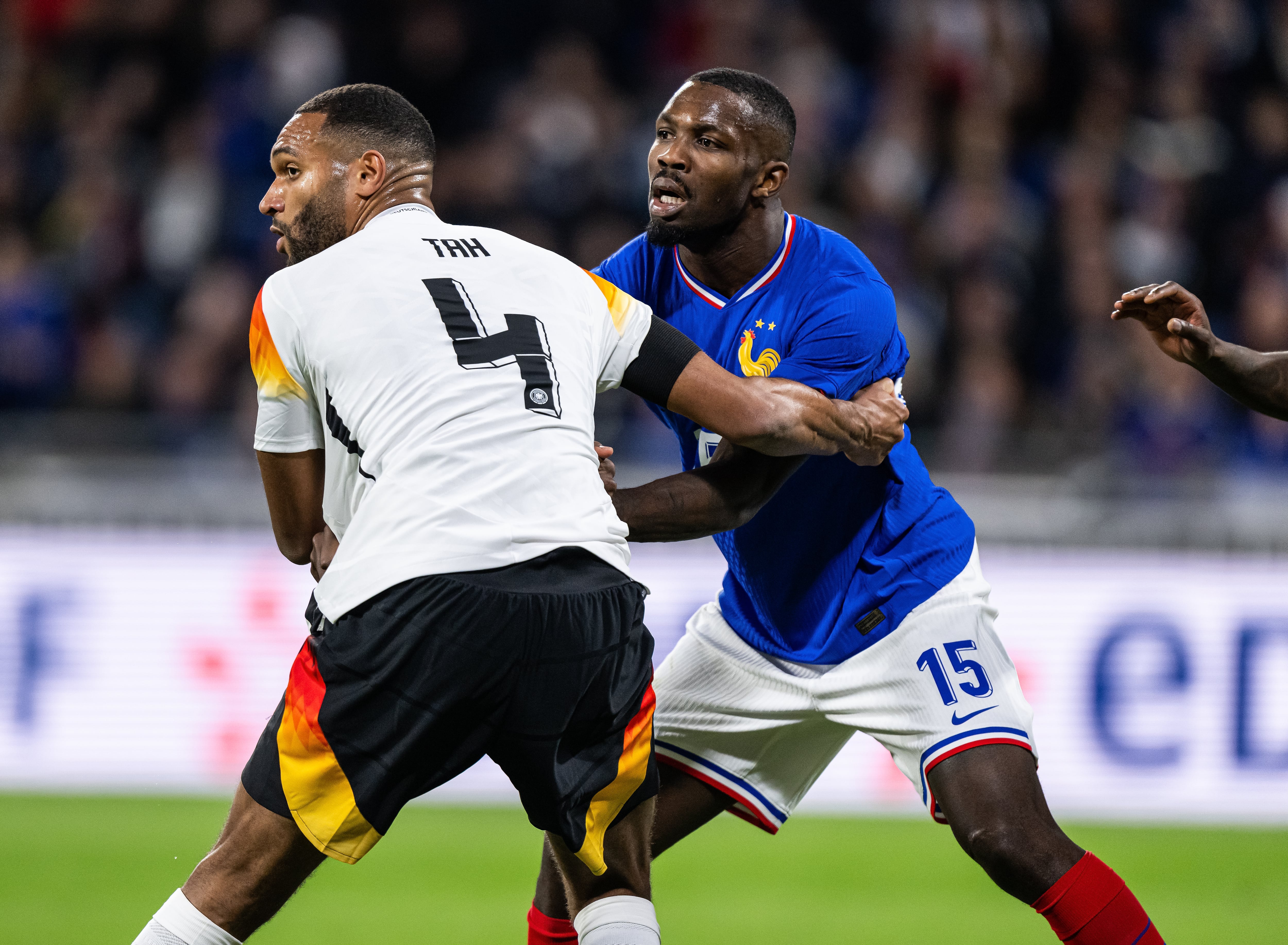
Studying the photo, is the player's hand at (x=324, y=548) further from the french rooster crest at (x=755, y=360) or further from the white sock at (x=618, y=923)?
the french rooster crest at (x=755, y=360)

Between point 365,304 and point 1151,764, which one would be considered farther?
point 1151,764

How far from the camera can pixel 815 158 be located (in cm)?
1086

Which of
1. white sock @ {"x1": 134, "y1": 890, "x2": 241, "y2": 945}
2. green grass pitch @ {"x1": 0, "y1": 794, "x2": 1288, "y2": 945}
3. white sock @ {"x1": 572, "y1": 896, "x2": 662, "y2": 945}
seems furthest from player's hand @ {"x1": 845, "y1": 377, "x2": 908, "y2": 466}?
green grass pitch @ {"x1": 0, "y1": 794, "x2": 1288, "y2": 945}

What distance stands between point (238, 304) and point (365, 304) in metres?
7.09

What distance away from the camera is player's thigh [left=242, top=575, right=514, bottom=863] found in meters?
3.29

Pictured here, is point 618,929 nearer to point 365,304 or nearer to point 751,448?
point 751,448

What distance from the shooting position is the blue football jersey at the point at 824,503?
170 inches

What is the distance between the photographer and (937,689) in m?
4.21

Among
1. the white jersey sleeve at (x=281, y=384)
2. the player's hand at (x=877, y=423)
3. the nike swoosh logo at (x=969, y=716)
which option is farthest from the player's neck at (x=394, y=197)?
the nike swoosh logo at (x=969, y=716)

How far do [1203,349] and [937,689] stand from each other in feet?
3.92

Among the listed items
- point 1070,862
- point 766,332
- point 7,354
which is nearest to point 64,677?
point 7,354

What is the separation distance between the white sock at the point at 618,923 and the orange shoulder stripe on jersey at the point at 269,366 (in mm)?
1292

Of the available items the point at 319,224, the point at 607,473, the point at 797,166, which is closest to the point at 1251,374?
the point at 607,473

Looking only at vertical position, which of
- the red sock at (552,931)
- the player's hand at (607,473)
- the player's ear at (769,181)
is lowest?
the red sock at (552,931)
